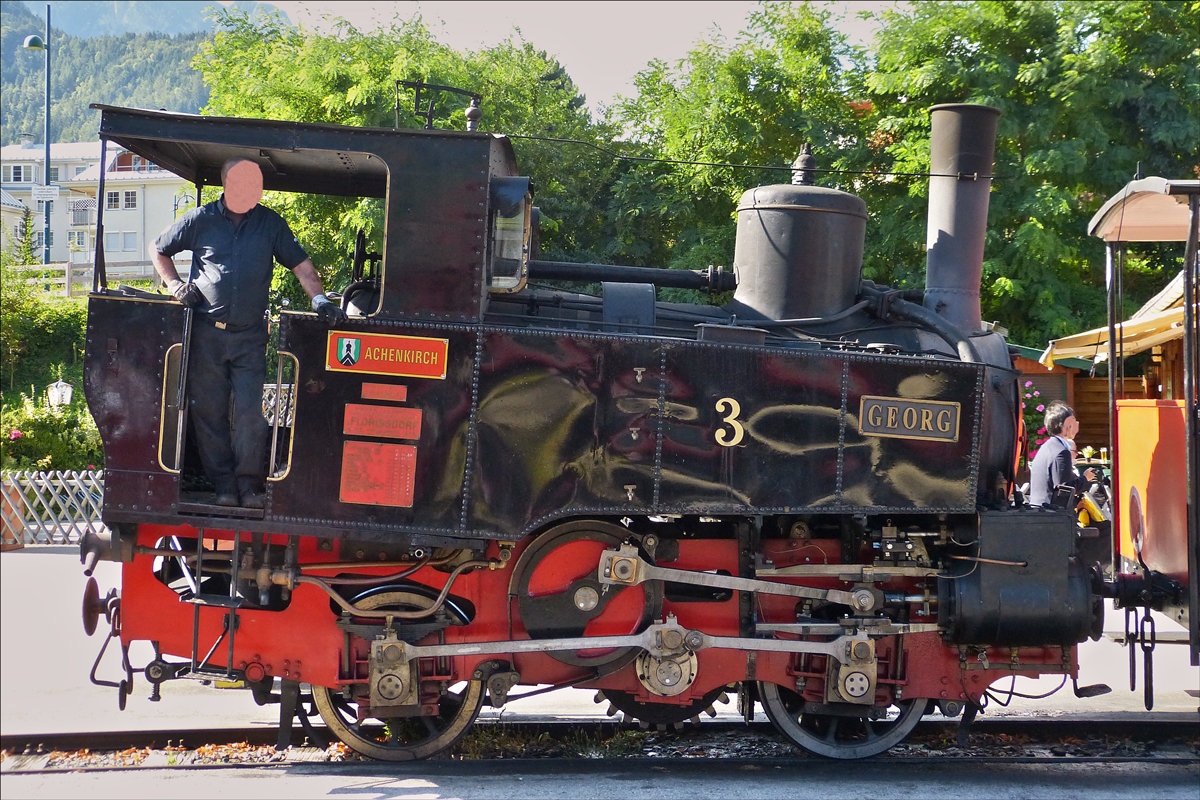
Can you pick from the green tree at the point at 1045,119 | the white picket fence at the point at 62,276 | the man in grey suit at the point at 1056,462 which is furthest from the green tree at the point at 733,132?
the white picket fence at the point at 62,276

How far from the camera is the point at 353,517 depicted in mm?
4766

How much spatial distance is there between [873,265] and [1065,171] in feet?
9.43

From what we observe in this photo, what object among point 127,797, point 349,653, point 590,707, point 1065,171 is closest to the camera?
point 127,797

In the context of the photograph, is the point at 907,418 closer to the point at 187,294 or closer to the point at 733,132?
the point at 187,294

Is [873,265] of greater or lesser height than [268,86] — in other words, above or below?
below

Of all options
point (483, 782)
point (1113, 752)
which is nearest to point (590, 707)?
point (483, 782)

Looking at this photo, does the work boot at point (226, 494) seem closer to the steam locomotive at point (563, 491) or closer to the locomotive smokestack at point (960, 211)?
the steam locomotive at point (563, 491)

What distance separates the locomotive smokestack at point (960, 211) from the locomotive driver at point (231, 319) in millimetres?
3575

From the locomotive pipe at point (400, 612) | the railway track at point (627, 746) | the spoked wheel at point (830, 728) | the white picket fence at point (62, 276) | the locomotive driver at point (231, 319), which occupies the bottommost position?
the railway track at point (627, 746)

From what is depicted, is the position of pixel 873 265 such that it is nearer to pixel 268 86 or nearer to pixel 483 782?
pixel 268 86

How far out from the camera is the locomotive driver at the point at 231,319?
15.6 feet

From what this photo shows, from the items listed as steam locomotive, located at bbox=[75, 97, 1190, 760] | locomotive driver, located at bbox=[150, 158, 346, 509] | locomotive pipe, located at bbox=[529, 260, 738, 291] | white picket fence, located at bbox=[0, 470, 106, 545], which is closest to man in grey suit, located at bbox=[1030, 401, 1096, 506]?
steam locomotive, located at bbox=[75, 97, 1190, 760]

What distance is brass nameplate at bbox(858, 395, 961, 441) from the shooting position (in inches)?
199

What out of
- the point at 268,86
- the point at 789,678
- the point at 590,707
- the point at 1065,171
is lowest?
the point at 590,707
